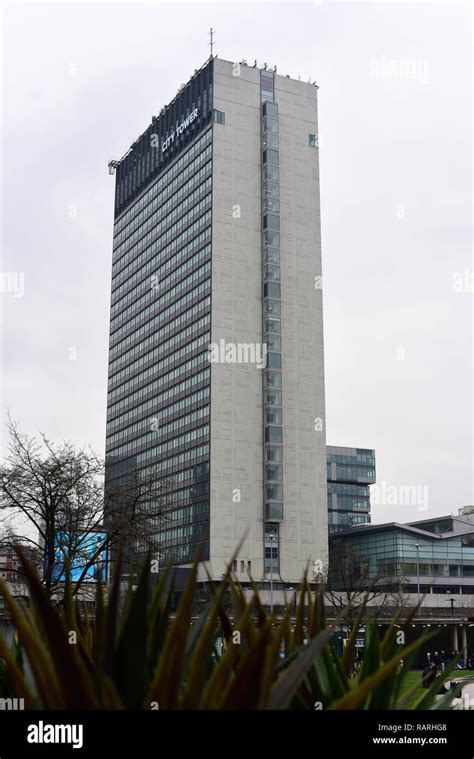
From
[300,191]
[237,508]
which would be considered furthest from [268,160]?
[237,508]

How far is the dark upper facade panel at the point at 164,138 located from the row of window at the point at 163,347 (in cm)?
2488

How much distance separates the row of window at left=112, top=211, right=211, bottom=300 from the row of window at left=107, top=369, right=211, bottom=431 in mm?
16467

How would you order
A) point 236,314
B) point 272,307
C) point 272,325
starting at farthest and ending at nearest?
1. point 272,307
2. point 272,325
3. point 236,314

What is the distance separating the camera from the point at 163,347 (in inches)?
4328

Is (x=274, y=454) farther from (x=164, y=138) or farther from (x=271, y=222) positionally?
(x=164, y=138)

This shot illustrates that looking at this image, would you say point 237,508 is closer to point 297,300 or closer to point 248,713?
point 297,300

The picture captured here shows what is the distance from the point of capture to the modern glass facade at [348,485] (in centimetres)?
14038

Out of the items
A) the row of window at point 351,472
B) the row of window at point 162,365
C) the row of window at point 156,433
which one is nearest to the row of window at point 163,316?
the row of window at point 162,365

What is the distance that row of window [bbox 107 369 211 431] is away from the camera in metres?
98.7

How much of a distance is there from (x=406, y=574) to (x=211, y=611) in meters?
98.1

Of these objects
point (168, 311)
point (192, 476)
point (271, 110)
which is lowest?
point (192, 476)

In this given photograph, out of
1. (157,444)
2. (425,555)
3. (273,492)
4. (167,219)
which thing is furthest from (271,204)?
(425,555)

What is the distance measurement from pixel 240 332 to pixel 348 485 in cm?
5270

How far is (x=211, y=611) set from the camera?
3.36m
